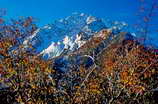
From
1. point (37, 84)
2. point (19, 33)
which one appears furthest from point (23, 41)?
point (37, 84)

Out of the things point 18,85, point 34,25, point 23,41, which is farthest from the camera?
point 34,25

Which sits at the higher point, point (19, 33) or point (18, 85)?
point (19, 33)

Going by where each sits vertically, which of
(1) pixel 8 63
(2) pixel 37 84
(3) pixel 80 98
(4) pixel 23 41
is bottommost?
(3) pixel 80 98

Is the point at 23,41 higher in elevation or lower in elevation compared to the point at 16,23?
lower

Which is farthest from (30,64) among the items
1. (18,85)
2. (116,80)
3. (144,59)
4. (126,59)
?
(144,59)

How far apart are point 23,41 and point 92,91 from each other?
830 cm

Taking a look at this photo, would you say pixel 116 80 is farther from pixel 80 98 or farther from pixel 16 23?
pixel 16 23

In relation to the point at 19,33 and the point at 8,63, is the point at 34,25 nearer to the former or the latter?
the point at 19,33

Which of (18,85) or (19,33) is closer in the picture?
(18,85)

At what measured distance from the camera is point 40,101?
77.0 ft

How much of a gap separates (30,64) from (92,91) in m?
5.98

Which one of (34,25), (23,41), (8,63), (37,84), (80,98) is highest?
(34,25)

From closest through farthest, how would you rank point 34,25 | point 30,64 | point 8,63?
1. point 8,63
2. point 30,64
3. point 34,25

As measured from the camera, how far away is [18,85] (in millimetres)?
23156
